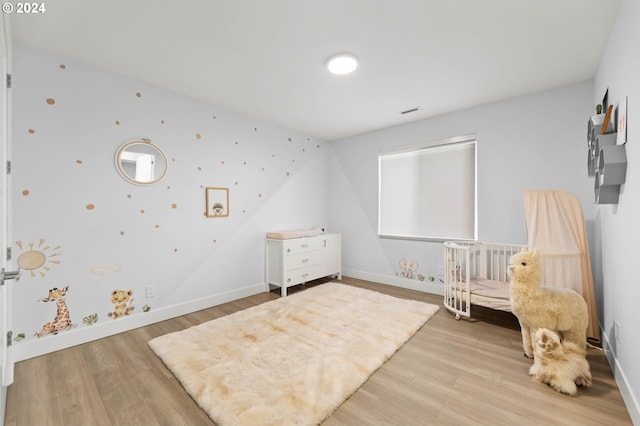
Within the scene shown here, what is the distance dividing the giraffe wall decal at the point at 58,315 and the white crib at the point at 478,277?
3497mm

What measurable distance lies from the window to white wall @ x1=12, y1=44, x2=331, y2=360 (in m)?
1.83

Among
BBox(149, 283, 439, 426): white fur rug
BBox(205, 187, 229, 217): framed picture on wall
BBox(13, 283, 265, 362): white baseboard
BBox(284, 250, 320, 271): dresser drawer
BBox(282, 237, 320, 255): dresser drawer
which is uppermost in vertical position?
BBox(205, 187, 229, 217): framed picture on wall

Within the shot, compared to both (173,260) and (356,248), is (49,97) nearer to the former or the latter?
(173,260)

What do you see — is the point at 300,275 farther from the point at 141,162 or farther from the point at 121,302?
the point at 141,162

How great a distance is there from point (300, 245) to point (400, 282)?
5.05ft

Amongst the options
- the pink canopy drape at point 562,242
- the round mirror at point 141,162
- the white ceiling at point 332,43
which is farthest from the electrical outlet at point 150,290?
the pink canopy drape at point 562,242

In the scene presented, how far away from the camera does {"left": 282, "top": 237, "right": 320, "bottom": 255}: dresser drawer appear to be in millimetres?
3572

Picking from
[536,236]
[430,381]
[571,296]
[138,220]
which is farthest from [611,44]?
[138,220]

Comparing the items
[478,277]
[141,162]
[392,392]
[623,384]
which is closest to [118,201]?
[141,162]

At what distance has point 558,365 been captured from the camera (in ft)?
5.52

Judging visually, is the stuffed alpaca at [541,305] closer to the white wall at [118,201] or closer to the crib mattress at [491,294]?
the crib mattress at [491,294]

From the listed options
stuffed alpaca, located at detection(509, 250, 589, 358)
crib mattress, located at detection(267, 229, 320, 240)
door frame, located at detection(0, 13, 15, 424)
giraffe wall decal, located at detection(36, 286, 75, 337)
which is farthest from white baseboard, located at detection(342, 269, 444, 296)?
door frame, located at detection(0, 13, 15, 424)

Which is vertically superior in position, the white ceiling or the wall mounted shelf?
the white ceiling

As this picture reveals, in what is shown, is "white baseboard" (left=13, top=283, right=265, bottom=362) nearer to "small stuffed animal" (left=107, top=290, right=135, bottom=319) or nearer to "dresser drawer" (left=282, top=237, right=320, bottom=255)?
"small stuffed animal" (left=107, top=290, right=135, bottom=319)
